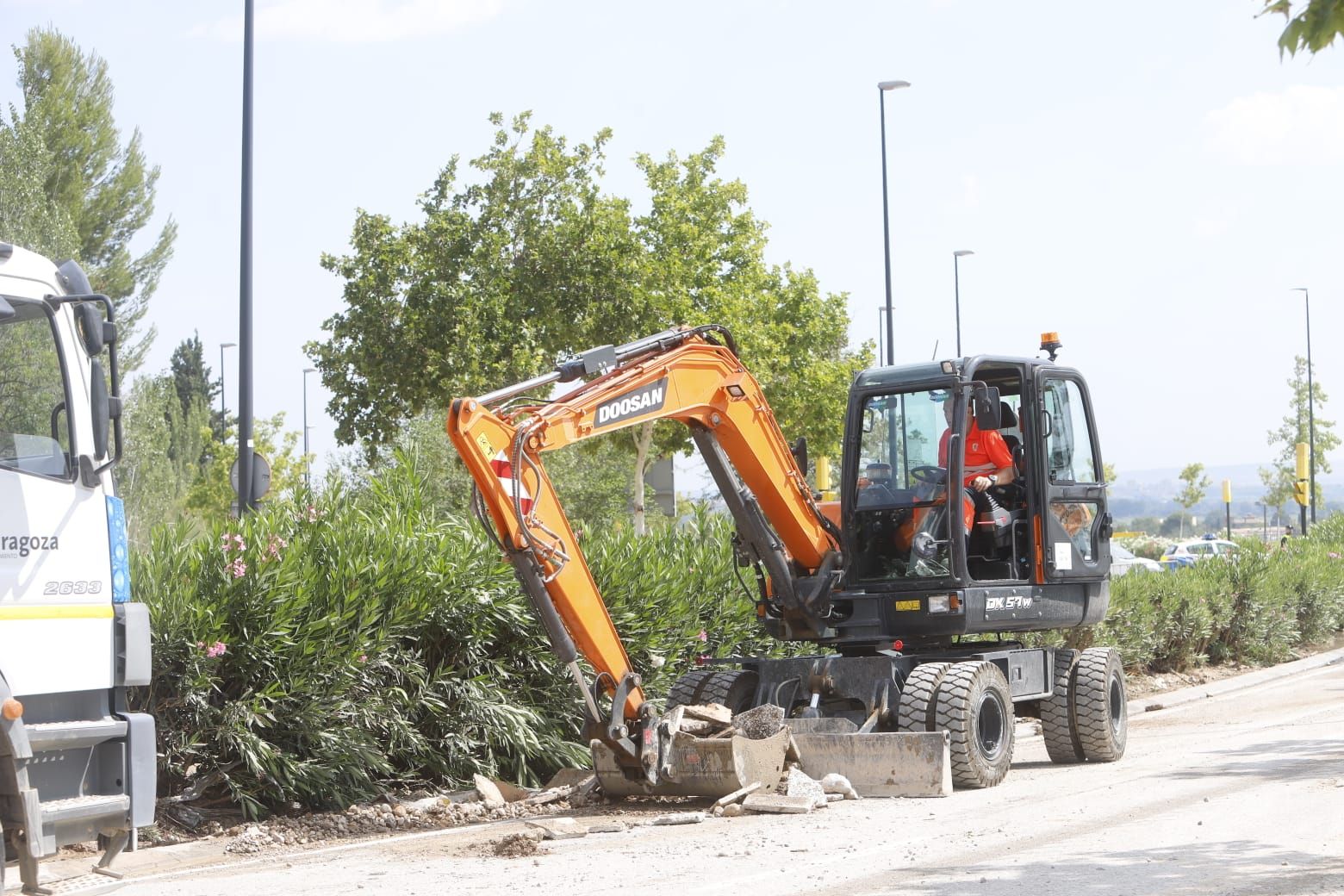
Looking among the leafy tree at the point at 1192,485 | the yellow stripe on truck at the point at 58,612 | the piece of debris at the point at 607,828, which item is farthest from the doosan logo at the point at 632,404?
the leafy tree at the point at 1192,485

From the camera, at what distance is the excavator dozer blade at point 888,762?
1048cm

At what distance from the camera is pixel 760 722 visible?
10539 mm

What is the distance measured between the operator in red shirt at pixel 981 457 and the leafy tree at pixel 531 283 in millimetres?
12712

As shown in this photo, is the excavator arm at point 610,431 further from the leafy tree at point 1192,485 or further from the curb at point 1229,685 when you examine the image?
the leafy tree at point 1192,485

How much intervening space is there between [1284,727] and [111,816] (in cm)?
1133

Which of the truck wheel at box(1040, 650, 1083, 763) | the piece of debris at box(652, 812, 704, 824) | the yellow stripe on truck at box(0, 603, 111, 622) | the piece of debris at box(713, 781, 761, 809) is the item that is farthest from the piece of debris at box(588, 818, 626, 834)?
the truck wheel at box(1040, 650, 1083, 763)

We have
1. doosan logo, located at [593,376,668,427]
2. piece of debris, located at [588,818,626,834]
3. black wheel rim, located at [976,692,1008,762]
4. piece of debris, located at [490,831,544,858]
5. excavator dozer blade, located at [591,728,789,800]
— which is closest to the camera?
piece of debris, located at [490,831,544,858]

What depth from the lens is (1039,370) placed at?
1226 centimetres

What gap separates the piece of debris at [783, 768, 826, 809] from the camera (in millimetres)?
10086

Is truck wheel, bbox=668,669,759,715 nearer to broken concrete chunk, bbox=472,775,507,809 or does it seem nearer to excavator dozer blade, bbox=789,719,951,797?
excavator dozer blade, bbox=789,719,951,797

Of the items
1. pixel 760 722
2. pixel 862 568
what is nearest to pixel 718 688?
pixel 760 722

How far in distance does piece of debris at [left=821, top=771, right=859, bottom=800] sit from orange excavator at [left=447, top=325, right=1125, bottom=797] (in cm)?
18

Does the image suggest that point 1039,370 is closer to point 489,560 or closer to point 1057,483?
point 1057,483

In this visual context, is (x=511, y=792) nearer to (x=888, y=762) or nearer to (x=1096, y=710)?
(x=888, y=762)
